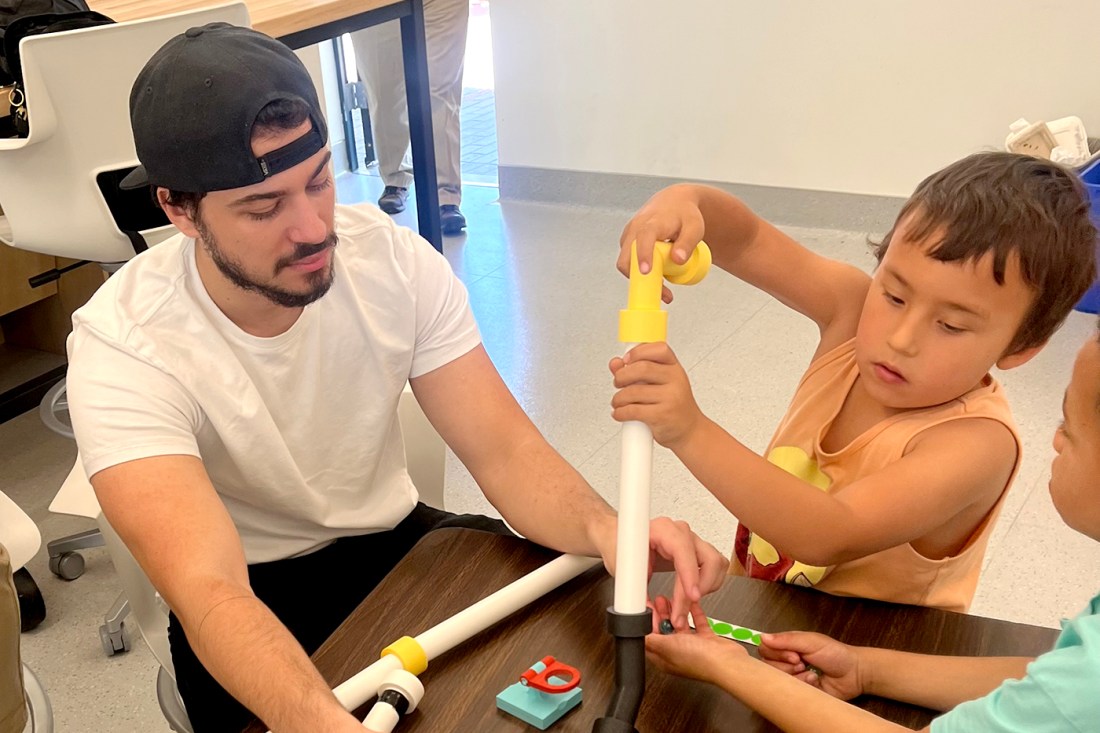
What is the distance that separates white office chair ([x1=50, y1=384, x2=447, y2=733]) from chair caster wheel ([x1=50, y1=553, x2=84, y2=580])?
78cm

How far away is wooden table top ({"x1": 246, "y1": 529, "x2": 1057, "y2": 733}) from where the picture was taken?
904 millimetres

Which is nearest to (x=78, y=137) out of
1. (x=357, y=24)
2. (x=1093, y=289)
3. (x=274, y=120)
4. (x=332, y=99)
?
(x=357, y=24)

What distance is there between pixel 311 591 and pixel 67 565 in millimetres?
1128

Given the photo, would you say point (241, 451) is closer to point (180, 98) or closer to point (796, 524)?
point (180, 98)

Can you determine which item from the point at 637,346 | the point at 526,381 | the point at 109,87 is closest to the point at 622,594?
the point at 637,346

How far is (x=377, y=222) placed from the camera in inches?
55.3

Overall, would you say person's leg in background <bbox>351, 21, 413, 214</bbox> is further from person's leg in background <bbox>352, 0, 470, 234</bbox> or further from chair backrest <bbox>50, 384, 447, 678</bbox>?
chair backrest <bbox>50, 384, 447, 678</bbox>

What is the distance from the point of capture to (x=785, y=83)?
12.2 feet

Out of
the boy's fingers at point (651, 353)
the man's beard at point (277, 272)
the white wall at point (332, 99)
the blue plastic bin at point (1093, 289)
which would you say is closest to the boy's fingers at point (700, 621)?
the boy's fingers at point (651, 353)

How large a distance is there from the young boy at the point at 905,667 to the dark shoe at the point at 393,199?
3.44 metres

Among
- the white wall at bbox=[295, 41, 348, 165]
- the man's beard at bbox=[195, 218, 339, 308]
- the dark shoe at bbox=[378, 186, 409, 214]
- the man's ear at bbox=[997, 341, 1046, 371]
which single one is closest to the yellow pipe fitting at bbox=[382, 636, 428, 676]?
the man's beard at bbox=[195, 218, 339, 308]

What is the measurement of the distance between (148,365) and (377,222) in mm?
369

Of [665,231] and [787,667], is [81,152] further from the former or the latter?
[787,667]

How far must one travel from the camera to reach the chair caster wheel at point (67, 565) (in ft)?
7.49
